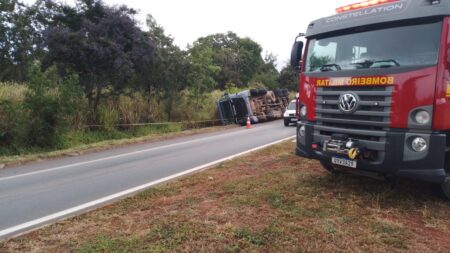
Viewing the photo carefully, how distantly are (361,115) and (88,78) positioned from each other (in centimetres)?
1326

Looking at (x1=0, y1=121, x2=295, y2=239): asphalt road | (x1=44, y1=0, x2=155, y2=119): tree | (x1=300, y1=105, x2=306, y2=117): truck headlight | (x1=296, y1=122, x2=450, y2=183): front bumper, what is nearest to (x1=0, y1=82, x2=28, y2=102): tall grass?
(x1=44, y1=0, x2=155, y2=119): tree

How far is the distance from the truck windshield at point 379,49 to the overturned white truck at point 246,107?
52.7 feet

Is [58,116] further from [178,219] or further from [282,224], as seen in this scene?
[282,224]

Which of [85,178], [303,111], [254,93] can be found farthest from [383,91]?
[254,93]

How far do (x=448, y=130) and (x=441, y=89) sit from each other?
1.81ft

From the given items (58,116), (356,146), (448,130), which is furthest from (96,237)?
(58,116)

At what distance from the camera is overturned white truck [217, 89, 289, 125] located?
22.4m

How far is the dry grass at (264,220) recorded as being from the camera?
401 centimetres

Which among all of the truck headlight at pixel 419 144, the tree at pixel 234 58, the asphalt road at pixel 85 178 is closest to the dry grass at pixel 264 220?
the asphalt road at pixel 85 178

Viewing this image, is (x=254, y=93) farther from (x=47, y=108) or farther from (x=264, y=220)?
(x=264, y=220)

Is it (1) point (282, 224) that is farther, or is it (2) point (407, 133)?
(2) point (407, 133)

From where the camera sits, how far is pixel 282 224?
451 cm

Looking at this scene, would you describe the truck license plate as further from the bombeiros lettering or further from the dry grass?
the bombeiros lettering

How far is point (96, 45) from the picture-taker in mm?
14594
